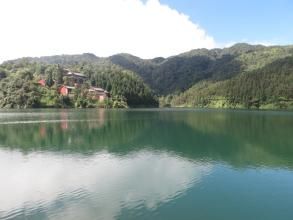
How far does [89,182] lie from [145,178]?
5.14m

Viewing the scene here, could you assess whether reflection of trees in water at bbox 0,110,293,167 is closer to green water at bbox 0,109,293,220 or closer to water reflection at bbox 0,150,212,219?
Answer: green water at bbox 0,109,293,220

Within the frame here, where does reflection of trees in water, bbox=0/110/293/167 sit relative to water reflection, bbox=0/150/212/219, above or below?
above

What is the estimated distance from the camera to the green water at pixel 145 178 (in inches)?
905

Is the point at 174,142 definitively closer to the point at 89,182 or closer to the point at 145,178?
the point at 145,178

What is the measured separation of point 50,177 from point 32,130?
38.4 meters

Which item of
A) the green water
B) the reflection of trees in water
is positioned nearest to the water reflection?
the green water

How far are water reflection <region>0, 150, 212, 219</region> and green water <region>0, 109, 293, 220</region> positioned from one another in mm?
67

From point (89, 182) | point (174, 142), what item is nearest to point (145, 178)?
point (89, 182)

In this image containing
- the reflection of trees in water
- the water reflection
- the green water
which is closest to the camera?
the green water

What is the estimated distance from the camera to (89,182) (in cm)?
3022

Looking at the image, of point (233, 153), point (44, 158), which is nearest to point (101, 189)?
point (44, 158)

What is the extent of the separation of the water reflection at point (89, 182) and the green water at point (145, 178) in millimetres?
67

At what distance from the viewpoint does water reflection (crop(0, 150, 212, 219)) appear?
23125mm

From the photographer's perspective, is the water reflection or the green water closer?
the green water
